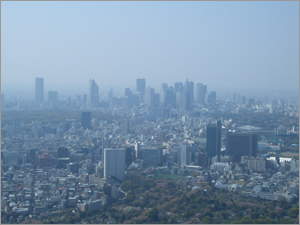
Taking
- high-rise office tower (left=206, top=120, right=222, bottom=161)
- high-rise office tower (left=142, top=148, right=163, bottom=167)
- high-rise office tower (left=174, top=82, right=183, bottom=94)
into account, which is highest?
high-rise office tower (left=174, top=82, right=183, bottom=94)

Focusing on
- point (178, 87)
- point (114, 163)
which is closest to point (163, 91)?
point (178, 87)

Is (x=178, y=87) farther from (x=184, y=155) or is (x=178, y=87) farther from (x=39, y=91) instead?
(x=184, y=155)

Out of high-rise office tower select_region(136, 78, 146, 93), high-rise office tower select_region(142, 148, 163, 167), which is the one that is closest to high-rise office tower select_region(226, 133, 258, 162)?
high-rise office tower select_region(142, 148, 163, 167)

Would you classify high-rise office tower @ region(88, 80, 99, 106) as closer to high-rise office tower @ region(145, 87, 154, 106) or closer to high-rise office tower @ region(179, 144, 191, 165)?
high-rise office tower @ region(145, 87, 154, 106)

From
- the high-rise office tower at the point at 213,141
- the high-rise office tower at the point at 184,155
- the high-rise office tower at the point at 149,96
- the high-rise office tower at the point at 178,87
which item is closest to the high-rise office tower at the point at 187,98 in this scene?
the high-rise office tower at the point at 178,87

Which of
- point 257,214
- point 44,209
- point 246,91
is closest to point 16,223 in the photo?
point 44,209

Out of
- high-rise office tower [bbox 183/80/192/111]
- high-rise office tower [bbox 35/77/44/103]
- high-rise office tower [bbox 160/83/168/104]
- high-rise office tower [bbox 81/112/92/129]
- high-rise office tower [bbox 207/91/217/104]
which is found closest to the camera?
high-rise office tower [bbox 81/112/92/129]

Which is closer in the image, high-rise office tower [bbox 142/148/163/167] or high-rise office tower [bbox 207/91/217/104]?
high-rise office tower [bbox 142/148/163/167]
